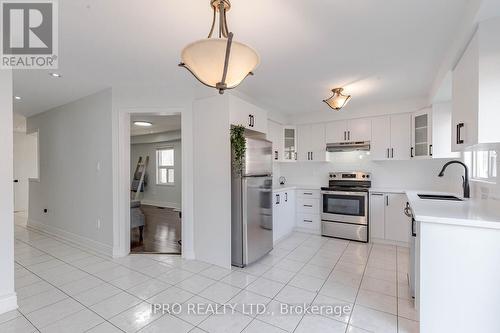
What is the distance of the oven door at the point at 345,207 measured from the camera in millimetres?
4125

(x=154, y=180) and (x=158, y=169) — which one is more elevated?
(x=158, y=169)

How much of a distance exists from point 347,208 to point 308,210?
757 millimetres

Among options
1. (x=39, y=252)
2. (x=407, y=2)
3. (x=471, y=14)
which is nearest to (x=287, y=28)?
(x=407, y=2)

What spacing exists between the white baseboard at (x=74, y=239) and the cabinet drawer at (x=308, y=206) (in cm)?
338

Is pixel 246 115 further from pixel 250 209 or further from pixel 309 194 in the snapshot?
pixel 309 194

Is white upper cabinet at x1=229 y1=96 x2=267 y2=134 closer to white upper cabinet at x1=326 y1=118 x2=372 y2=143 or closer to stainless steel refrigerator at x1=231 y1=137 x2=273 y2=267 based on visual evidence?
stainless steel refrigerator at x1=231 y1=137 x2=273 y2=267

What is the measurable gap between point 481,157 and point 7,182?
5024mm

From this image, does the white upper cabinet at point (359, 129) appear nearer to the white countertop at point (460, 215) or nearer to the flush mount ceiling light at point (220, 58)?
the white countertop at point (460, 215)

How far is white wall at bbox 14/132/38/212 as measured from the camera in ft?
22.5

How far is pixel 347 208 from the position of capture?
4.25m

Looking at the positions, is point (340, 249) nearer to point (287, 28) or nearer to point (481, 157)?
point (481, 157)

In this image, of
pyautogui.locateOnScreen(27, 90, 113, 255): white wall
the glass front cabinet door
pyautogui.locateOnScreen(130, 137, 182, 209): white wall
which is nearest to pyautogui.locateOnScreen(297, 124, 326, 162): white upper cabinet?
the glass front cabinet door

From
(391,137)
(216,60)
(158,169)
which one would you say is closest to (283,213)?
(391,137)

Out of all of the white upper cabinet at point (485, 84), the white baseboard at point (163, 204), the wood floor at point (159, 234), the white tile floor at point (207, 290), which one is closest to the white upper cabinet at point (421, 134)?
the white tile floor at point (207, 290)
